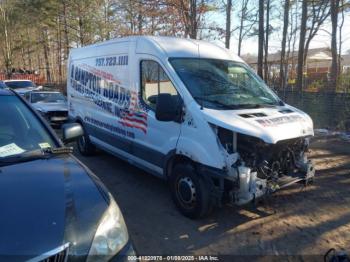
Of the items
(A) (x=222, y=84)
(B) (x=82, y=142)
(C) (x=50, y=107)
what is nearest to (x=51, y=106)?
(C) (x=50, y=107)

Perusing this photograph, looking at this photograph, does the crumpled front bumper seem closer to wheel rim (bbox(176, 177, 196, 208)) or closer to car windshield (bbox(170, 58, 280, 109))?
wheel rim (bbox(176, 177, 196, 208))

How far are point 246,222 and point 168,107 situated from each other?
1.87m

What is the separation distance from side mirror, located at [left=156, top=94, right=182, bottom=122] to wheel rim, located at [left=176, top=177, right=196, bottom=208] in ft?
2.83

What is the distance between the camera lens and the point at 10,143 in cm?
326

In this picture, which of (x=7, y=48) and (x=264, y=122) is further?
(x=7, y=48)

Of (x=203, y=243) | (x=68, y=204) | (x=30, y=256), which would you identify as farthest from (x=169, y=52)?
(x=30, y=256)

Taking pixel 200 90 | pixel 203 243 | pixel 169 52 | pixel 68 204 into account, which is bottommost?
pixel 203 243

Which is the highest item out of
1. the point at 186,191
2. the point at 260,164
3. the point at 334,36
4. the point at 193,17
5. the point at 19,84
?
the point at 193,17

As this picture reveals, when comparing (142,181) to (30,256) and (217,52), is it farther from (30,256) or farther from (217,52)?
(30,256)

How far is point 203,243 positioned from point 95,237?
7.60ft

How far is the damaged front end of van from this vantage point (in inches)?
172

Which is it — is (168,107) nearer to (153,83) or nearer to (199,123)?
(199,123)

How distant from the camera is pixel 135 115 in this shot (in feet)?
19.6

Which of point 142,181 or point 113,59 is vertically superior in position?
point 113,59
